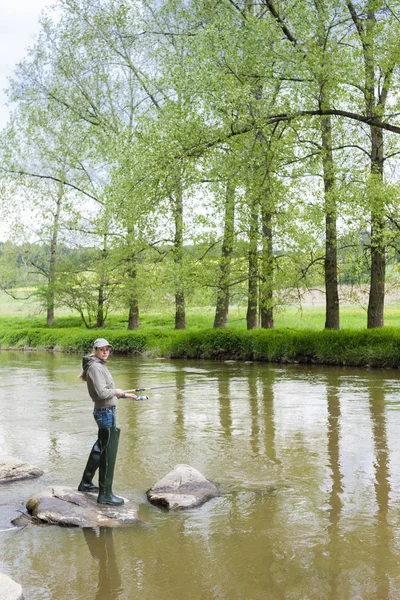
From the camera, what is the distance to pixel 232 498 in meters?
8.59

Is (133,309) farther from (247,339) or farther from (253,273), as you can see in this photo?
(247,339)

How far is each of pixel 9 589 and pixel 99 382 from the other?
2.86 metres

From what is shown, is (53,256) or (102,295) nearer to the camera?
(102,295)

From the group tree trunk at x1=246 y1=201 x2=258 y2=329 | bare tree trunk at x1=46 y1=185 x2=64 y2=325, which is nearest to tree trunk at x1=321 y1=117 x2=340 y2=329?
tree trunk at x1=246 y1=201 x2=258 y2=329

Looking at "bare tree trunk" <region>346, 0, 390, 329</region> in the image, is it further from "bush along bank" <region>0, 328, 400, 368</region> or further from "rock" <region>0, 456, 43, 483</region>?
"rock" <region>0, 456, 43, 483</region>

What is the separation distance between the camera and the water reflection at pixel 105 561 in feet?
19.6

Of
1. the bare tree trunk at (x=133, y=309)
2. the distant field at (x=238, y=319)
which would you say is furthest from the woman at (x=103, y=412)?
the bare tree trunk at (x=133, y=309)

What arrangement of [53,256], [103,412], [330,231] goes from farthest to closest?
[53,256] < [330,231] < [103,412]

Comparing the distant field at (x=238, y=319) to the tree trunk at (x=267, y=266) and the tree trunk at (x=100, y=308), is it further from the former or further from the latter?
the tree trunk at (x=267, y=266)

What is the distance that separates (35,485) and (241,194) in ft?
61.8

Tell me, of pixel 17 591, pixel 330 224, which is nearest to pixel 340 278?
pixel 330 224

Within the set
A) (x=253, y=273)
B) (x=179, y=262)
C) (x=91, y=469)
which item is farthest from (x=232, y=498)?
(x=179, y=262)

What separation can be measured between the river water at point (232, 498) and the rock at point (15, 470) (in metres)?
0.23

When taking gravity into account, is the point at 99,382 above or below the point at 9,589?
above
